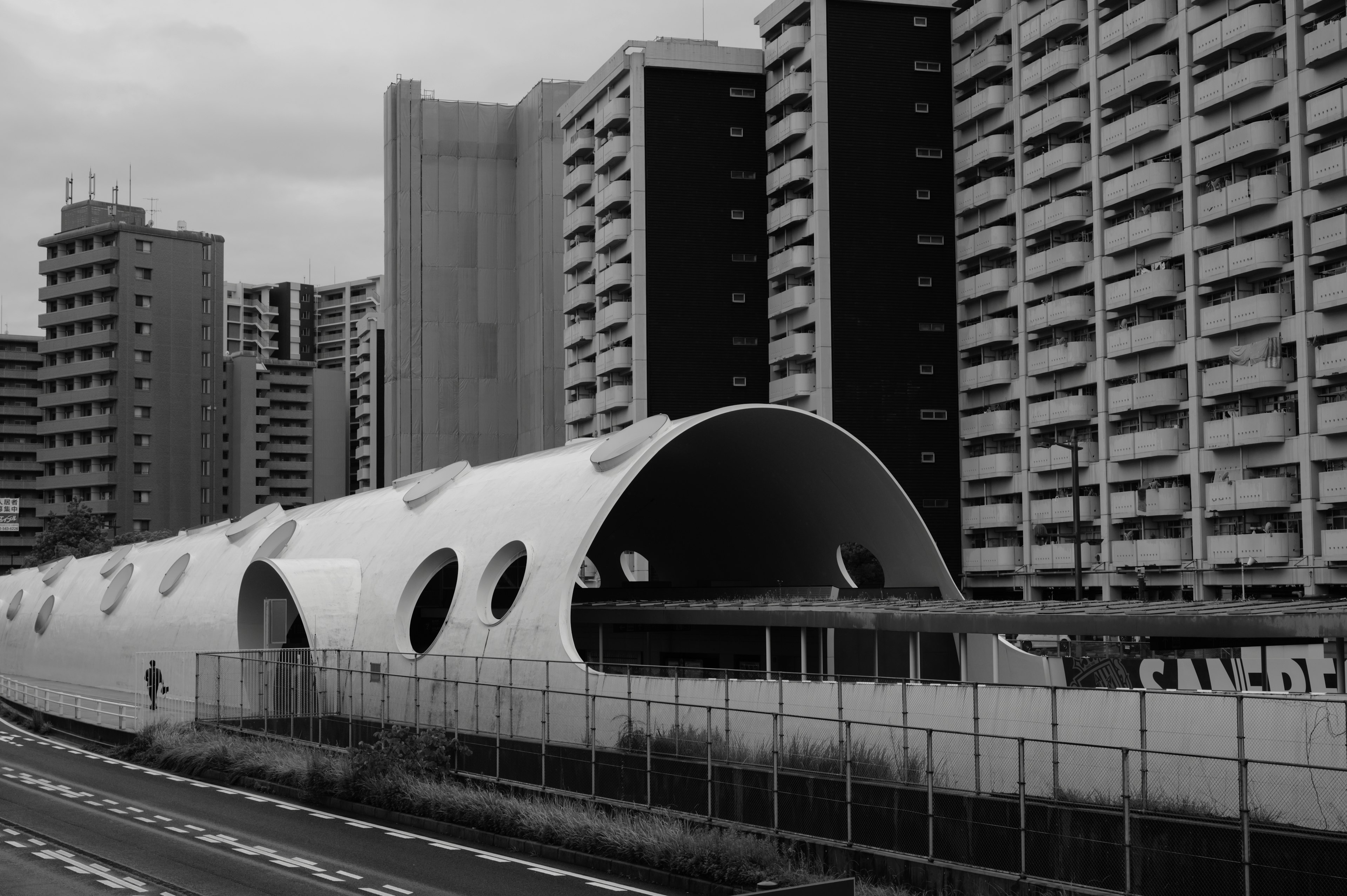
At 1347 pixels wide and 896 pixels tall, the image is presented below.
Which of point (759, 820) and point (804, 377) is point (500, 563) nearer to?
point (759, 820)

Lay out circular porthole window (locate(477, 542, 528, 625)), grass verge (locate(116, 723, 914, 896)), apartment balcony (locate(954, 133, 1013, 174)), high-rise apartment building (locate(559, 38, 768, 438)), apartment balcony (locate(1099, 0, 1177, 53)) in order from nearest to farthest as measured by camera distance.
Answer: grass verge (locate(116, 723, 914, 896)), circular porthole window (locate(477, 542, 528, 625)), apartment balcony (locate(1099, 0, 1177, 53)), apartment balcony (locate(954, 133, 1013, 174)), high-rise apartment building (locate(559, 38, 768, 438))

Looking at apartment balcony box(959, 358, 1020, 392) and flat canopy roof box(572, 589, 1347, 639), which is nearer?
flat canopy roof box(572, 589, 1347, 639)

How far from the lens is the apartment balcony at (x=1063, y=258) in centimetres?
7638

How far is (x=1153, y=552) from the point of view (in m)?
69.1

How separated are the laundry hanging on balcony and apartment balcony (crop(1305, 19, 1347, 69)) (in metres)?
11.6

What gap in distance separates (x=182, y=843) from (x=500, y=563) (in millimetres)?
18535

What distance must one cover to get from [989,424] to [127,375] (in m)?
86.3

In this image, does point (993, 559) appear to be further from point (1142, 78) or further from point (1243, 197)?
point (1142, 78)

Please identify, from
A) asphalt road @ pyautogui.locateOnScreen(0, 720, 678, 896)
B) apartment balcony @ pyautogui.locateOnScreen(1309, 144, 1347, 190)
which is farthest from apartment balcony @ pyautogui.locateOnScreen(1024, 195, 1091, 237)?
asphalt road @ pyautogui.locateOnScreen(0, 720, 678, 896)

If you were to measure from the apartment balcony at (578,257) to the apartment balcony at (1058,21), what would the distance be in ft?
111

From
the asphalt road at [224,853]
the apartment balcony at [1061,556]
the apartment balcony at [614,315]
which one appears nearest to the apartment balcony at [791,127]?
the apartment balcony at [614,315]

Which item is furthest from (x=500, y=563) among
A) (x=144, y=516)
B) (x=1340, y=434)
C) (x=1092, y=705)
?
(x=144, y=516)

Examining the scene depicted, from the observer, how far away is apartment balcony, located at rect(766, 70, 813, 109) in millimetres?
86500

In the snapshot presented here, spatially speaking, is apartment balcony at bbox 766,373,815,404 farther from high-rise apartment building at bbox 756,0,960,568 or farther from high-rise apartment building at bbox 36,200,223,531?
high-rise apartment building at bbox 36,200,223,531
